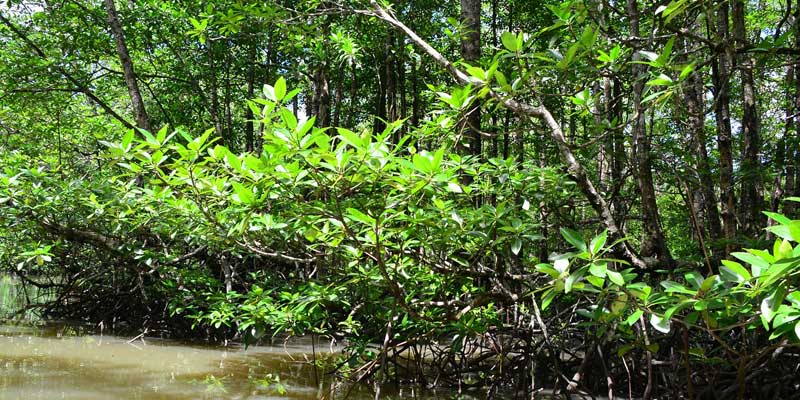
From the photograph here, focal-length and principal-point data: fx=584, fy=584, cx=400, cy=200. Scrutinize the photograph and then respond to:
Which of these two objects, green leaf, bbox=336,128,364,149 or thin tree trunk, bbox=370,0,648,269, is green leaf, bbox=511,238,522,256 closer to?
thin tree trunk, bbox=370,0,648,269

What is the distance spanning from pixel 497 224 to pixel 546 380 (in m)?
1.86

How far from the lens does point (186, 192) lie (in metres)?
3.09

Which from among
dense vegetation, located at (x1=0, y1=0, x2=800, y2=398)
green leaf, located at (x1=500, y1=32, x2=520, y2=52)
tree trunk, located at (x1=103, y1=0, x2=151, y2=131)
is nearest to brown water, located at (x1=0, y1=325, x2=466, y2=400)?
dense vegetation, located at (x1=0, y1=0, x2=800, y2=398)

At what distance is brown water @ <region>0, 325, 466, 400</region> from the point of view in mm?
3875

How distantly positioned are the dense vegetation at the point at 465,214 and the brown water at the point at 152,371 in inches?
18.7

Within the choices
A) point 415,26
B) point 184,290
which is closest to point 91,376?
point 184,290

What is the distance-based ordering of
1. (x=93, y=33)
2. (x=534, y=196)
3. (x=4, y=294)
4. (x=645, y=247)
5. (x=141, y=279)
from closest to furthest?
(x=534, y=196)
(x=645, y=247)
(x=141, y=279)
(x=93, y=33)
(x=4, y=294)

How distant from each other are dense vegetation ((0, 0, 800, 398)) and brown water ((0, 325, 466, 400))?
47 centimetres

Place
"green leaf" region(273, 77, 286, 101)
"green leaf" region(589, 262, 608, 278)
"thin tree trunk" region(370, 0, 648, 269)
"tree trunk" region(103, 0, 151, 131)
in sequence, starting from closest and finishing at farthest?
1. "green leaf" region(589, 262, 608, 278)
2. "green leaf" region(273, 77, 286, 101)
3. "thin tree trunk" region(370, 0, 648, 269)
4. "tree trunk" region(103, 0, 151, 131)

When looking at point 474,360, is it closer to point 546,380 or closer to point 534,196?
point 546,380

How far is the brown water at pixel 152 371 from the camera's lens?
12.7 ft

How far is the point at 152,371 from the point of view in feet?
15.1

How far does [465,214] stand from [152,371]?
3.13 metres

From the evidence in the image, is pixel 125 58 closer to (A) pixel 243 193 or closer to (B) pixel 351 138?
(A) pixel 243 193
